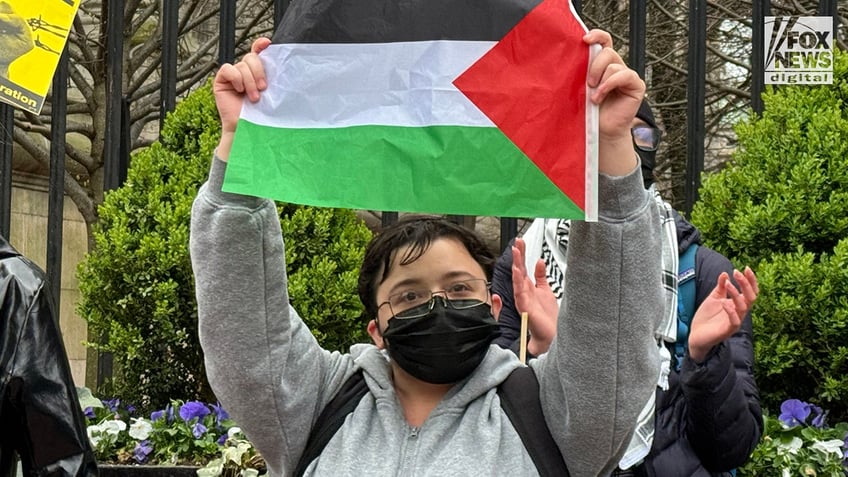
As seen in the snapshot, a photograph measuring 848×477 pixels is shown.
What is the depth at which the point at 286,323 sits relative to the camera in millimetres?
2523

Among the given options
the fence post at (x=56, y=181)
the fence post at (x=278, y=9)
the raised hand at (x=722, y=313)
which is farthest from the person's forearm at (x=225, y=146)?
the fence post at (x=56, y=181)

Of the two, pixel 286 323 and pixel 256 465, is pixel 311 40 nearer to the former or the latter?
pixel 286 323

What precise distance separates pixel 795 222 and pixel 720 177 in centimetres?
37

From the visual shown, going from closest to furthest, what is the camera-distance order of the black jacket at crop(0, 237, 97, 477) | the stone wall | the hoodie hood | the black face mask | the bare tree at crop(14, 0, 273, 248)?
the black face mask, the black jacket at crop(0, 237, 97, 477), the hoodie hood, the bare tree at crop(14, 0, 273, 248), the stone wall

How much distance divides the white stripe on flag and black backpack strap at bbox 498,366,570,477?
1.74ft

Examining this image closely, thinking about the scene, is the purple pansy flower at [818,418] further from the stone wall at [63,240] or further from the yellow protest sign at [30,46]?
the stone wall at [63,240]

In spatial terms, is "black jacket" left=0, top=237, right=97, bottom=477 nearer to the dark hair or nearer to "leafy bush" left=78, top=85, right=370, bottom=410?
the dark hair

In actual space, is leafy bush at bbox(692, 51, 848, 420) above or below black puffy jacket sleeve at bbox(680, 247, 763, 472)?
above

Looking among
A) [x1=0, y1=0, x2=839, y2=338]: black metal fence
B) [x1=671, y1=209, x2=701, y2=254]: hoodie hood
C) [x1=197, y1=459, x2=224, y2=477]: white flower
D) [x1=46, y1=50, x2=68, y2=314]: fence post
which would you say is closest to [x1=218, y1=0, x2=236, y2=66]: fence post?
[x1=0, y1=0, x2=839, y2=338]: black metal fence

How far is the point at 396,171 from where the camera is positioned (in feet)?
7.60

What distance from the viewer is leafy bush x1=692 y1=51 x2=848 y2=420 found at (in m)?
4.15

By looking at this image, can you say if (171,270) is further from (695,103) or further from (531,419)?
(531,419)

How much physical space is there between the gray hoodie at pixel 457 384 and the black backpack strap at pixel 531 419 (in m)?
A: 0.02

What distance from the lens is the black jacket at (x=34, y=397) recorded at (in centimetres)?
289
